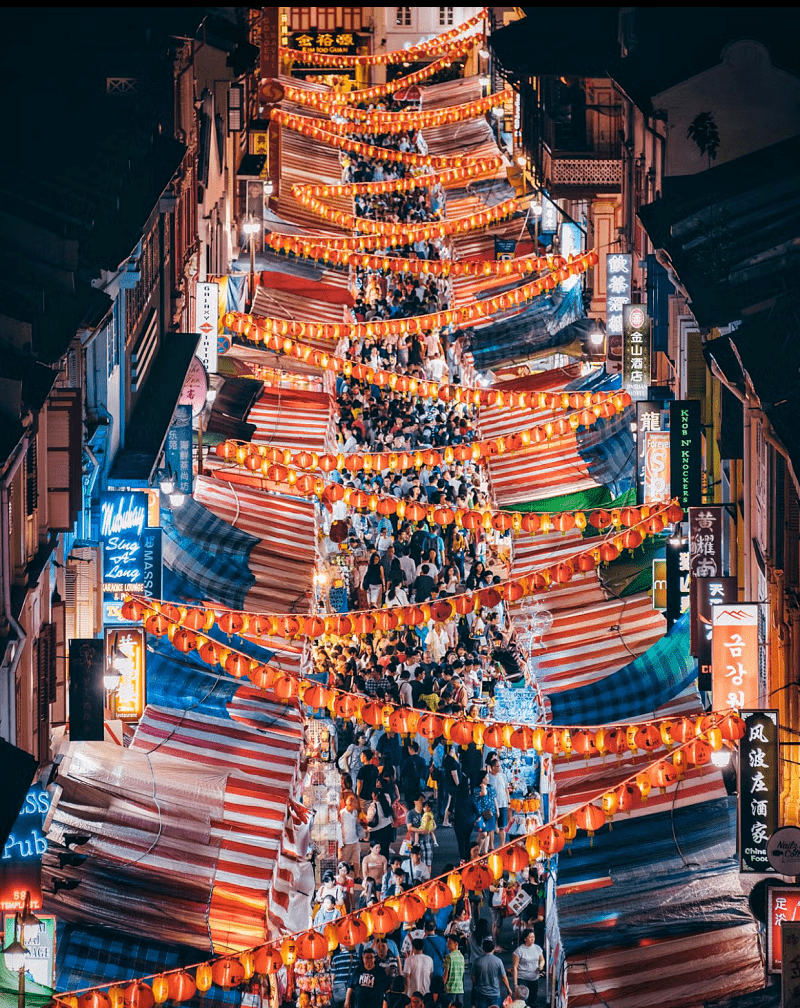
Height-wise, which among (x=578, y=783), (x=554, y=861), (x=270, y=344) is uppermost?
(x=270, y=344)

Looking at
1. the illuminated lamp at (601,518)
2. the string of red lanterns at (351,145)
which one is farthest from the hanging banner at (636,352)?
the string of red lanterns at (351,145)

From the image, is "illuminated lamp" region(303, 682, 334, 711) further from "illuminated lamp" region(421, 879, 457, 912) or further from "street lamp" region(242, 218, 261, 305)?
"street lamp" region(242, 218, 261, 305)

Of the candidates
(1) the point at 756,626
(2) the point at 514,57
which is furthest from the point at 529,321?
(1) the point at 756,626

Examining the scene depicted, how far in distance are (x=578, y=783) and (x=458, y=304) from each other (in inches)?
911

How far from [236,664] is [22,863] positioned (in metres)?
6.03

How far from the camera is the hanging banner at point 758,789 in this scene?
15.1m

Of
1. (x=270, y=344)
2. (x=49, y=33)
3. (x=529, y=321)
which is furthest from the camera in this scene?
(x=529, y=321)

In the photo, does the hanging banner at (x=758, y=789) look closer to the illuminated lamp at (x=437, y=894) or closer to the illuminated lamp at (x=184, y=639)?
the illuminated lamp at (x=437, y=894)

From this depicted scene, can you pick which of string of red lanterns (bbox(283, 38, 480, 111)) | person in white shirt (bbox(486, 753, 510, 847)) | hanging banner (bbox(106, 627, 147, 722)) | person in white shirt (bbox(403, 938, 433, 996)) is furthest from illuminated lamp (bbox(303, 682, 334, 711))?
string of red lanterns (bbox(283, 38, 480, 111))

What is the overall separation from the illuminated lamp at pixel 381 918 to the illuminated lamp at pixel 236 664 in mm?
5731

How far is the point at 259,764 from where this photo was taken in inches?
771

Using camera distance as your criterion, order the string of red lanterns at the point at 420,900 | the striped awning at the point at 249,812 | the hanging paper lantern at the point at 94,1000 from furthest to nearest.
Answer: the striped awning at the point at 249,812, the string of red lanterns at the point at 420,900, the hanging paper lantern at the point at 94,1000

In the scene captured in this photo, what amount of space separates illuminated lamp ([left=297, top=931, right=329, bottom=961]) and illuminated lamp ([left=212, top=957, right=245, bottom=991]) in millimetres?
626

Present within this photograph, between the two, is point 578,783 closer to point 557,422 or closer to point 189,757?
point 189,757
